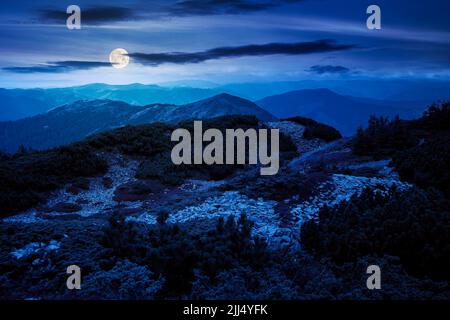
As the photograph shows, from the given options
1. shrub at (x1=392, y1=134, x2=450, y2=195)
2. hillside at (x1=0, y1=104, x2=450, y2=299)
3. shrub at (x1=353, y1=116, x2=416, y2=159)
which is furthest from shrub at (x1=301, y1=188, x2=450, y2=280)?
shrub at (x1=353, y1=116, x2=416, y2=159)

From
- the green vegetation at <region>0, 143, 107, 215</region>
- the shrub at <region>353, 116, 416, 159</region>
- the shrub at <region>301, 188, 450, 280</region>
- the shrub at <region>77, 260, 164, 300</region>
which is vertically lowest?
the green vegetation at <region>0, 143, 107, 215</region>

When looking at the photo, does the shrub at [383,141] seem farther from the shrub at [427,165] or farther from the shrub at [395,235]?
the shrub at [395,235]

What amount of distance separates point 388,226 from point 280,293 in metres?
3.98

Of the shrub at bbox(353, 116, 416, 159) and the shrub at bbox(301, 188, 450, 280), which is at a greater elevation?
the shrub at bbox(353, 116, 416, 159)

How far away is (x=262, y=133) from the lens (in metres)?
34.7

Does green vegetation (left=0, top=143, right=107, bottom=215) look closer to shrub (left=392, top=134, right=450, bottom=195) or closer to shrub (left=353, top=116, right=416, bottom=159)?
shrub (left=353, top=116, right=416, bottom=159)

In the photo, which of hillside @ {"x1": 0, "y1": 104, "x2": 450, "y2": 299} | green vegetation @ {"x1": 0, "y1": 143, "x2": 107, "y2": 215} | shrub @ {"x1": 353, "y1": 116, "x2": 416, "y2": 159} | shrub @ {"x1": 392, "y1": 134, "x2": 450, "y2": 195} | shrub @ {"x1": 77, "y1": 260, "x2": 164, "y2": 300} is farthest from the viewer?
shrub @ {"x1": 353, "y1": 116, "x2": 416, "y2": 159}

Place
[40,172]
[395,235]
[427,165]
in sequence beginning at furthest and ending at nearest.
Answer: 1. [40,172]
2. [427,165]
3. [395,235]

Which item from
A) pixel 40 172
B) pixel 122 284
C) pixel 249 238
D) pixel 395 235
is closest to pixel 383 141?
pixel 395 235

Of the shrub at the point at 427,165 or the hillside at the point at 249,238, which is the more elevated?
the shrub at the point at 427,165

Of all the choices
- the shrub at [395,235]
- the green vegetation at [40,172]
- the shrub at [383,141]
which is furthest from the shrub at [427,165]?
the green vegetation at [40,172]

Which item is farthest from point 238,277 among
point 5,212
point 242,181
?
point 5,212

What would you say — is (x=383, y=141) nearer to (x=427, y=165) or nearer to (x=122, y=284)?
(x=427, y=165)
